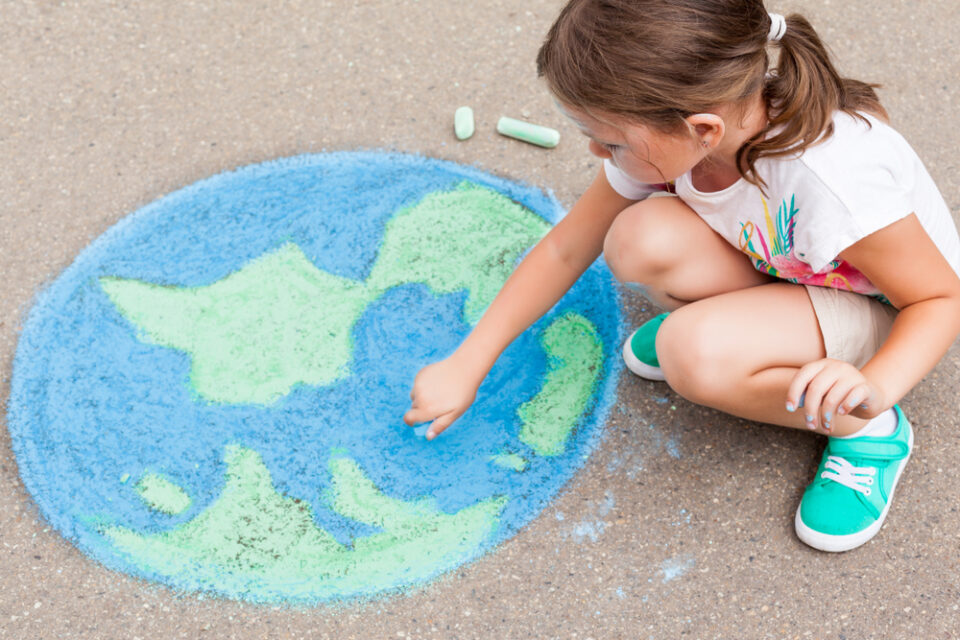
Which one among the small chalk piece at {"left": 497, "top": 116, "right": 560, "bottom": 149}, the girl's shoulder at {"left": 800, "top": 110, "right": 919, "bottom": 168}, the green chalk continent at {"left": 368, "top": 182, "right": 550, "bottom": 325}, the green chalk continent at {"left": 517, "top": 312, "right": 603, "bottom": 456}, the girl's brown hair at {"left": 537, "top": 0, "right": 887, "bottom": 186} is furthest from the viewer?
the small chalk piece at {"left": 497, "top": 116, "right": 560, "bottom": 149}

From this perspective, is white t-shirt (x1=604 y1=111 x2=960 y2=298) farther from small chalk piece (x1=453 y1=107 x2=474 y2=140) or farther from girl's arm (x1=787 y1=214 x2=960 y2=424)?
small chalk piece (x1=453 y1=107 x2=474 y2=140)

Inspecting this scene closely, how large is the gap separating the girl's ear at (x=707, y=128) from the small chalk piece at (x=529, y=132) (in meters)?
0.74

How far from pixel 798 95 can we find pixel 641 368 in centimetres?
58

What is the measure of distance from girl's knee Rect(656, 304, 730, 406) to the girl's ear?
0.29 metres

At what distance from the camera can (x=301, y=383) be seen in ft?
5.08

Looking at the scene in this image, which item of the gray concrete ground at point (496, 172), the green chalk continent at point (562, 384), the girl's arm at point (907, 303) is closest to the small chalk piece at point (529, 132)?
the gray concrete ground at point (496, 172)

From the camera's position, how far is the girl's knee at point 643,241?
1.35 metres

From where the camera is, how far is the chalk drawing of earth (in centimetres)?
138

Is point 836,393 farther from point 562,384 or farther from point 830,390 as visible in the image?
point 562,384

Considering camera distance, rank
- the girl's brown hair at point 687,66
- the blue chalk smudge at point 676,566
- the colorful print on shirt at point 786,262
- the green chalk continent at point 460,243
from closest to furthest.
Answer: the girl's brown hair at point 687,66 < the colorful print on shirt at point 786,262 < the blue chalk smudge at point 676,566 < the green chalk continent at point 460,243

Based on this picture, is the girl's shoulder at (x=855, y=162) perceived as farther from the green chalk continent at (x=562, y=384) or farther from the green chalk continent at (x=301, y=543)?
the green chalk continent at (x=301, y=543)

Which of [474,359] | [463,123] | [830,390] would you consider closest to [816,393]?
[830,390]

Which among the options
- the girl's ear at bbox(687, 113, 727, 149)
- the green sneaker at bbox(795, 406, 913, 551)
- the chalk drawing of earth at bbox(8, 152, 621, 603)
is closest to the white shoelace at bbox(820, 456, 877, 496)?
the green sneaker at bbox(795, 406, 913, 551)

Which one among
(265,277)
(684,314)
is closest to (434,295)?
(265,277)
